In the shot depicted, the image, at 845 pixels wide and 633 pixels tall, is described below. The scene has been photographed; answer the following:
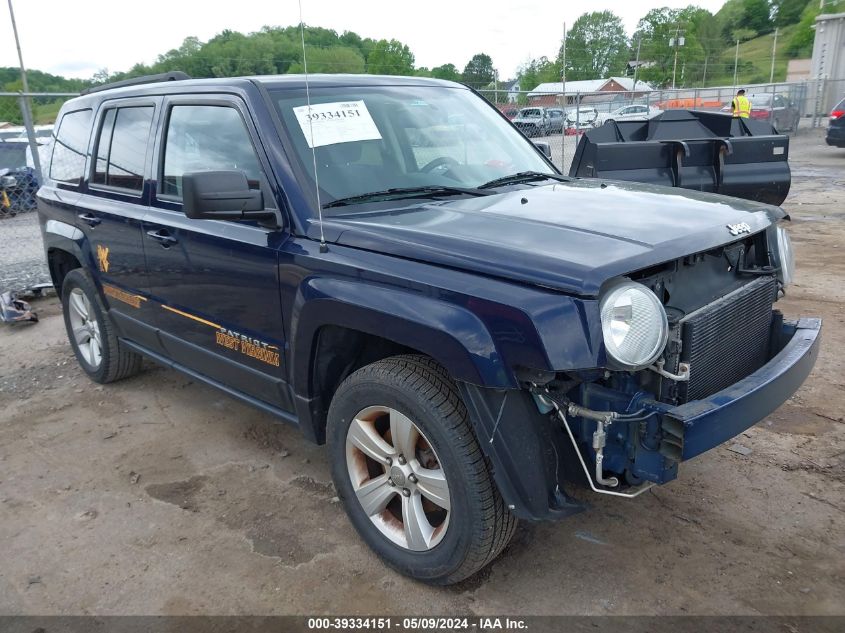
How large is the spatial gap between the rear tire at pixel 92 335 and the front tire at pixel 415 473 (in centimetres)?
246

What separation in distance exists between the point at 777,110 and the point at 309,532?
25.0 m

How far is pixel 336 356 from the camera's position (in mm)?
2969

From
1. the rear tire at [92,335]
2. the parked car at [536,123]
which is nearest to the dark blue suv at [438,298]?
the rear tire at [92,335]

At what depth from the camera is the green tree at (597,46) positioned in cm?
6847

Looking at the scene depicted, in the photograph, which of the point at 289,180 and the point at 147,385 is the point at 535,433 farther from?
the point at 147,385

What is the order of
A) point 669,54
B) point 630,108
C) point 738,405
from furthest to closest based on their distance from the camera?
point 669,54, point 630,108, point 738,405

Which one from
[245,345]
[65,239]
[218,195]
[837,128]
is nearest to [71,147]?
[65,239]

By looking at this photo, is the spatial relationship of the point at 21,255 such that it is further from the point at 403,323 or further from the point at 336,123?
the point at 403,323

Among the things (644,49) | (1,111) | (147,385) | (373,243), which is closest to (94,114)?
(147,385)

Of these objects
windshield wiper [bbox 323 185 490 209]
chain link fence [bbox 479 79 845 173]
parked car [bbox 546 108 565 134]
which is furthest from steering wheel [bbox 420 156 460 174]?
parked car [bbox 546 108 565 134]

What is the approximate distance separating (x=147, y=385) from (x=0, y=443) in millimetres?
1029

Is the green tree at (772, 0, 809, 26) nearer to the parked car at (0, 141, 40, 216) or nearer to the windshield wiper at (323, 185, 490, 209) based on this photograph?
the parked car at (0, 141, 40, 216)

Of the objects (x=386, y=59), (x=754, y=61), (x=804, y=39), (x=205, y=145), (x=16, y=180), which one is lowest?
(x=16, y=180)

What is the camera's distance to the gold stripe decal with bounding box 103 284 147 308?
4.11 m
